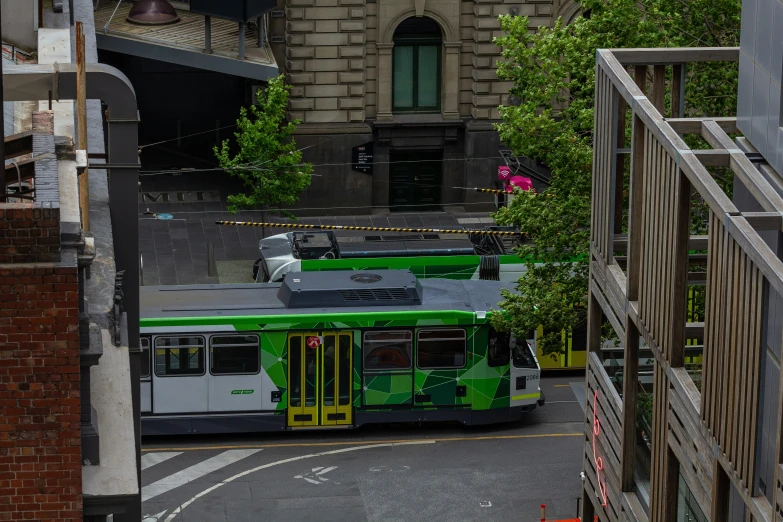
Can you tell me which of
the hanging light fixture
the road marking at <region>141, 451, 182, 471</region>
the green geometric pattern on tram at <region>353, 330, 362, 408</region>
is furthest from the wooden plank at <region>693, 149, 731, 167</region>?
the hanging light fixture

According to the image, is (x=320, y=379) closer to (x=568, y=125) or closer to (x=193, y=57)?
(x=568, y=125)

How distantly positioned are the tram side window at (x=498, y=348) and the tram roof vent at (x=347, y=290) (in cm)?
184

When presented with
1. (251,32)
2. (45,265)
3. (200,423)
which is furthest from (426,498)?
(251,32)

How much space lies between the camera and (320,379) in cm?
3134

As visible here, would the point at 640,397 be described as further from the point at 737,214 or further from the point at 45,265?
the point at 45,265

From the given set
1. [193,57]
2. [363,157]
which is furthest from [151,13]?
[363,157]

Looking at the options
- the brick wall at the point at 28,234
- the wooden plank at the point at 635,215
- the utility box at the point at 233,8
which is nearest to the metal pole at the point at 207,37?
the utility box at the point at 233,8

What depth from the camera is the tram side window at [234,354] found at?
101ft

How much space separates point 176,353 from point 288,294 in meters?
2.77

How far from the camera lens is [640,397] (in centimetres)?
1786

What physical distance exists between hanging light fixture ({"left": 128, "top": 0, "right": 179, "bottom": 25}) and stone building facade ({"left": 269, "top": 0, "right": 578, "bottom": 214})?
139 inches

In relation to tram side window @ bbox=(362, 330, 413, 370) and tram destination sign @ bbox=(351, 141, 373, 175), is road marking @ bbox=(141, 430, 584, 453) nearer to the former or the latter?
tram side window @ bbox=(362, 330, 413, 370)

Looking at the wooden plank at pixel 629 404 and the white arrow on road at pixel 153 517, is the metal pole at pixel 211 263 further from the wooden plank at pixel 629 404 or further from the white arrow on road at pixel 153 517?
the wooden plank at pixel 629 404

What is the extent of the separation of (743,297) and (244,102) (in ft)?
134
